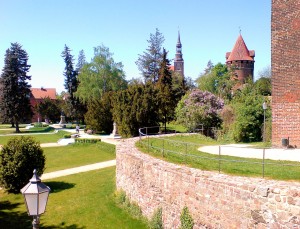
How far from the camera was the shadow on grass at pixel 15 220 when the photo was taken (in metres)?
11.0

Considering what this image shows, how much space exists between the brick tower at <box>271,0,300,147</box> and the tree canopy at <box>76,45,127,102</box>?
122 ft

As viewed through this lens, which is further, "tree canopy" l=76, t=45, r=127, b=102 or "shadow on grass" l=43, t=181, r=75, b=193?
"tree canopy" l=76, t=45, r=127, b=102

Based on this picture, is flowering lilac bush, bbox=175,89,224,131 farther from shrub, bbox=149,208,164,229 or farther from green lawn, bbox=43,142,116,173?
shrub, bbox=149,208,164,229

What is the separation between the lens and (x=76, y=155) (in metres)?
24.4

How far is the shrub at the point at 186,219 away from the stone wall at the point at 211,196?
5.9 inches

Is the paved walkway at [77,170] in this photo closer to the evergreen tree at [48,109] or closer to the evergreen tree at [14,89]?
the evergreen tree at [14,89]

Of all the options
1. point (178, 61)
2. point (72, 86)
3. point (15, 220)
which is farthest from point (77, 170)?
point (178, 61)

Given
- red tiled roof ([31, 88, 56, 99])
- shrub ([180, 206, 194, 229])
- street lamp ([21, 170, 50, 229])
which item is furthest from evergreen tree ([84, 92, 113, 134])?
red tiled roof ([31, 88, 56, 99])

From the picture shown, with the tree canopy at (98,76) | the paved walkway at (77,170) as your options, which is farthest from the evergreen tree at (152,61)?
the paved walkway at (77,170)

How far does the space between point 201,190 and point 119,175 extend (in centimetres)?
590

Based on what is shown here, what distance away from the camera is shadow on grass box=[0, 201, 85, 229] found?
11023 mm

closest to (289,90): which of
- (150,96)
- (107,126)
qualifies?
(150,96)

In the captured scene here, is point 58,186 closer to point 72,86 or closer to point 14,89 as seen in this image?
point 14,89

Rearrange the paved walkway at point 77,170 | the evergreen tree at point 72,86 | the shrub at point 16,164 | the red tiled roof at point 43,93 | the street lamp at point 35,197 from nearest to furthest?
1. the street lamp at point 35,197
2. the shrub at point 16,164
3. the paved walkway at point 77,170
4. the evergreen tree at point 72,86
5. the red tiled roof at point 43,93
